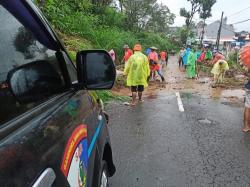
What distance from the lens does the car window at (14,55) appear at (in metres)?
1.45

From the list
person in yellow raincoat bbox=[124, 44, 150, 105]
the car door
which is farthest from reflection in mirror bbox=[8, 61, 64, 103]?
person in yellow raincoat bbox=[124, 44, 150, 105]

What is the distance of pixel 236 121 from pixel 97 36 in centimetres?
1274

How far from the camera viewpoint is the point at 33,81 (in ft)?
5.41

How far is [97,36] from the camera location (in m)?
19.8

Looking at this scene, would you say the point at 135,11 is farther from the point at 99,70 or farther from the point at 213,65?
the point at 99,70

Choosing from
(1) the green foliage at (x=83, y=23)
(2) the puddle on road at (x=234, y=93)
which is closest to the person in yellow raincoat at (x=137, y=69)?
(1) the green foliage at (x=83, y=23)

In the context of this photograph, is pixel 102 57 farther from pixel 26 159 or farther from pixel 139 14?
pixel 139 14

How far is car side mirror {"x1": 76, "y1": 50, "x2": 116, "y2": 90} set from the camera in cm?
222

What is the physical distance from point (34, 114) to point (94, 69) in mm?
748

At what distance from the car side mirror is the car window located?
10.9 inches

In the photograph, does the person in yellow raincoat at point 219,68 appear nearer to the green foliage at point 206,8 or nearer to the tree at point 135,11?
the tree at point 135,11

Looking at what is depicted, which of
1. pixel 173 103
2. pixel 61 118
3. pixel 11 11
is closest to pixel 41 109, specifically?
pixel 61 118

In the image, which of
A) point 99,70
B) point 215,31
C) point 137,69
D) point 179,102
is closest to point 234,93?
point 179,102

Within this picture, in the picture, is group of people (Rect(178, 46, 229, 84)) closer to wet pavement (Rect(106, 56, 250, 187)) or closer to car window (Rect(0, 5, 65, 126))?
wet pavement (Rect(106, 56, 250, 187))
